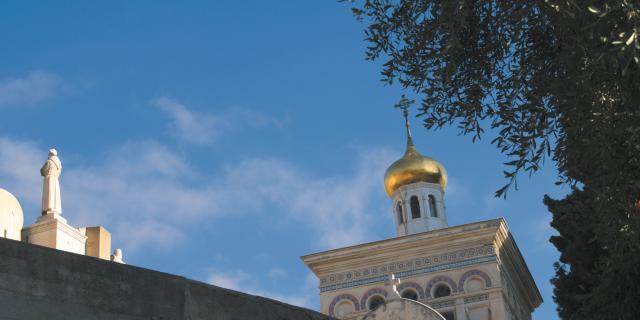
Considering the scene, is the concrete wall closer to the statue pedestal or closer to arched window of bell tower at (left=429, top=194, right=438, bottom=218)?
the statue pedestal

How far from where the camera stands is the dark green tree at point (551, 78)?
6129 millimetres

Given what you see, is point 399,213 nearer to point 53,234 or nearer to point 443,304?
point 443,304

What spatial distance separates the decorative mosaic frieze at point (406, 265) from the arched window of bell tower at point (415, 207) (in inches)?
124

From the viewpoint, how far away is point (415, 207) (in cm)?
3462

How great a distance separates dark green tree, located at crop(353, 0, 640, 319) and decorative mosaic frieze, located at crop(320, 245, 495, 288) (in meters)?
22.9

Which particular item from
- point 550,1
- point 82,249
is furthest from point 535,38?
point 82,249

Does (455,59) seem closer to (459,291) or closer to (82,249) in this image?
(82,249)

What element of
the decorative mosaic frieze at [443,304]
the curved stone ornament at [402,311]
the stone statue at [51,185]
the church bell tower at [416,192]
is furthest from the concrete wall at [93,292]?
the church bell tower at [416,192]

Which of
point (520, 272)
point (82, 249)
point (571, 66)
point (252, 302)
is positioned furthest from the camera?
point (520, 272)

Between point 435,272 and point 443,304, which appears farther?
point 435,272

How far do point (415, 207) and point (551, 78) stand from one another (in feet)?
91.5

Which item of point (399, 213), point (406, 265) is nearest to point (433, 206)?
point (399, 213)

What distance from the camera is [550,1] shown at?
605 centimetres

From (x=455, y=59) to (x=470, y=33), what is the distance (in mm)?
249
